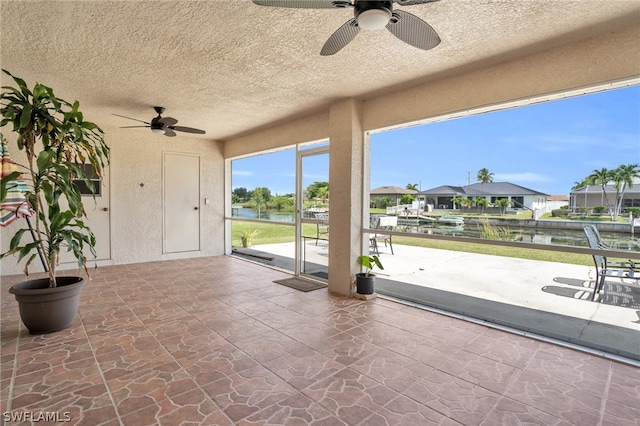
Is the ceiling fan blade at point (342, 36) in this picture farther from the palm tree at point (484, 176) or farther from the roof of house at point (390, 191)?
the roof of house at point (390, 191)

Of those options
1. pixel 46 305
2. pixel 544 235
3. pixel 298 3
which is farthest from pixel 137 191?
pixel 544 235

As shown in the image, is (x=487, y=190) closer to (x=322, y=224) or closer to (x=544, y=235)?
(x=544, y=235)

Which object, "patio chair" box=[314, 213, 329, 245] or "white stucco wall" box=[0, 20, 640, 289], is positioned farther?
"patio chair" box=[314, 213, 329, 245]

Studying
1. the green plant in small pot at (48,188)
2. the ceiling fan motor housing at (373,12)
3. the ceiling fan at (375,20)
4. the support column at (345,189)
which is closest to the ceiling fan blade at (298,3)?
the ceiling fan at (375,20)

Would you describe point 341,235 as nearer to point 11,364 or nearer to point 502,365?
point 502,365

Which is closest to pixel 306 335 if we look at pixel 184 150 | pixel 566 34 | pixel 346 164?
pixel 346 164

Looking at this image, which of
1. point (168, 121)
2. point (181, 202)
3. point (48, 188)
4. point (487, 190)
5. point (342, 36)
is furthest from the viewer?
point (181, 202)

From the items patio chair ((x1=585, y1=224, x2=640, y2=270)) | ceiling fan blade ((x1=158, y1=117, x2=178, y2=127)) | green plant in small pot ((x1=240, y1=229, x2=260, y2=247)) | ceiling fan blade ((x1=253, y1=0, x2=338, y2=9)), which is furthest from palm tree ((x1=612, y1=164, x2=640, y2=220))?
green plant in small pot ((x1=240, y1=229, x2=260, y2=247))

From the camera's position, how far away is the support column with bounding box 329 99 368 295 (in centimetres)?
418

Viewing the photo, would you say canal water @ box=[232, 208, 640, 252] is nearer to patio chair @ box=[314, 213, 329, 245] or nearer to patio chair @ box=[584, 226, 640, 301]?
patio chair @ box=[584, 226, 640, 301]

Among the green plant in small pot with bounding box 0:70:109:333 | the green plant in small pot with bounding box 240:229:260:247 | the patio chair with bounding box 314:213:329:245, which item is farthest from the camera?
the green plant in small pot with bounding box 240:229:260:247

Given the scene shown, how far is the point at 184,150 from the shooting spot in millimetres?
6609

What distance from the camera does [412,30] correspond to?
190cm

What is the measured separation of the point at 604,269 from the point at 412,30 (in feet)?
10.5
